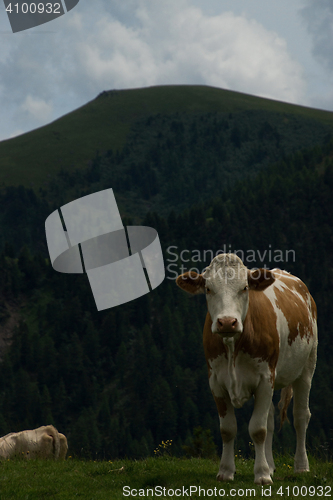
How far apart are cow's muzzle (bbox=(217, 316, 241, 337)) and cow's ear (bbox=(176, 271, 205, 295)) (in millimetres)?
996

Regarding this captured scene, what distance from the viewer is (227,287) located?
763 centimetres

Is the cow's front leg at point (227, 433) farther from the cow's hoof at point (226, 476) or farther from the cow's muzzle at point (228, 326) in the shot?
the cow's muzzle at point (228, 326)

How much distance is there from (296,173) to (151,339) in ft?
288

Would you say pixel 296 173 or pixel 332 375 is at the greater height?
pixel 296 173

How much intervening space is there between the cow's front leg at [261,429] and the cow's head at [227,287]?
3.63ft

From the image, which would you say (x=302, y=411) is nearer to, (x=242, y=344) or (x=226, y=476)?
(x=226, y=476)

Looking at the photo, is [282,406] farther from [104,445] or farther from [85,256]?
[104,445]

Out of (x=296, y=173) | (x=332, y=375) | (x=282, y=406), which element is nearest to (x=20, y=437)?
(x=282, y=406)

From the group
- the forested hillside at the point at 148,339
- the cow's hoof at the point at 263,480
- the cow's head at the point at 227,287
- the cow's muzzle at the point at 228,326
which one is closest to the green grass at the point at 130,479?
the cow's hoof at the point at 263,480

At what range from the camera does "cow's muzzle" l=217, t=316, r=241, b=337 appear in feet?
23.5

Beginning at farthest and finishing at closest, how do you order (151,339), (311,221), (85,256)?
(311,221) < (151,339) < (85,256)

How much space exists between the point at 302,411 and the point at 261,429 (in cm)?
208

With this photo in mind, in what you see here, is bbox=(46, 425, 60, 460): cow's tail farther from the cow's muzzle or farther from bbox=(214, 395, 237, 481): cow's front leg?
the cow's muzzle

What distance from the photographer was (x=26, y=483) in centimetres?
820
